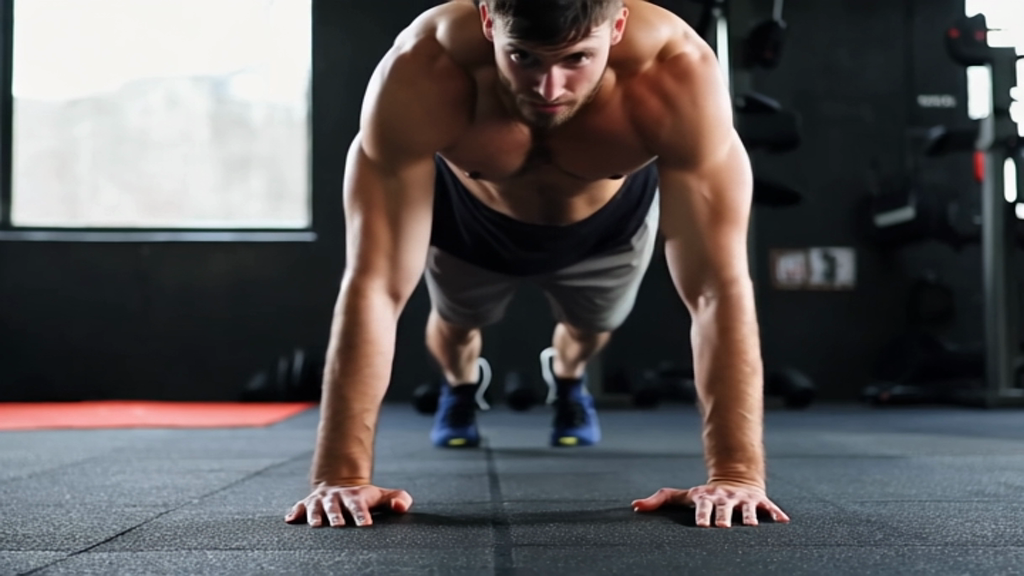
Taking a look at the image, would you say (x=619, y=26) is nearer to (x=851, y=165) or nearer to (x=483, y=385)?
(x=483, y=385)

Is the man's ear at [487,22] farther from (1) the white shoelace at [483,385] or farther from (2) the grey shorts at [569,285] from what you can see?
(1) the white shoelace at [483,385]

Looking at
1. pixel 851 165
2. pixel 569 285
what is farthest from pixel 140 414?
pixel 851 165

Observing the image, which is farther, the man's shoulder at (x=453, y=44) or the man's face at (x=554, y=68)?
the man's shoulder at (x=453, y=44)

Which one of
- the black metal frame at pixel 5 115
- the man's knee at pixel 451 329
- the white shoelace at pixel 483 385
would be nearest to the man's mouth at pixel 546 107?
the man's knee at pixel 451 329

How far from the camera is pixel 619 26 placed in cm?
144

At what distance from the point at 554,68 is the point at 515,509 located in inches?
27.6

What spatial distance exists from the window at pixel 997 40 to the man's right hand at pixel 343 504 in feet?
11.8

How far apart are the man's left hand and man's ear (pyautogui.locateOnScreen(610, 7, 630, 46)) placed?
2.28 feet

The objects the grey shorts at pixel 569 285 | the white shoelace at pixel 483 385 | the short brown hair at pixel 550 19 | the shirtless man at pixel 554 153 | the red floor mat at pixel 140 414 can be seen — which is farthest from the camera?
the white shoelace at pixel 483 385

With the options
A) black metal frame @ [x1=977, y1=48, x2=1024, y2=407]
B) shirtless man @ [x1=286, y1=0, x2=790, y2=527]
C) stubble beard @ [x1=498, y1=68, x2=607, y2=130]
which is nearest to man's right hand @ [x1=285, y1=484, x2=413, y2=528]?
shirtless man @ [x1=286, y1=0, x2=790, y2=527]

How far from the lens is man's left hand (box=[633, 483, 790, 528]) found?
1.38m

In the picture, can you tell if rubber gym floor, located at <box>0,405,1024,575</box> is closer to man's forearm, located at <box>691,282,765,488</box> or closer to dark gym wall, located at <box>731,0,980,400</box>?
man's forearm, located at <box>691,282,765,488</box>

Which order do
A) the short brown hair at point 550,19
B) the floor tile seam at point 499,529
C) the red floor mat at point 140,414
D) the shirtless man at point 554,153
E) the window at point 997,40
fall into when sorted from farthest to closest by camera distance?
the window at point 997,40 → the red floor mat at point 140,414 → the shirtless man at point 554,153 → the short brown hair at point 550,19 → the floor tile seam at point 499,529

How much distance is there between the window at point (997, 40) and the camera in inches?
171
